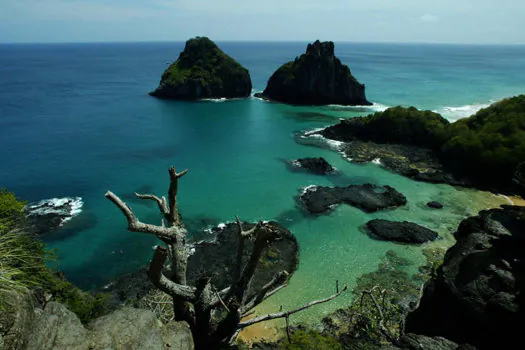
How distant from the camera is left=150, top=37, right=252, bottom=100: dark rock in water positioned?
11944 cm

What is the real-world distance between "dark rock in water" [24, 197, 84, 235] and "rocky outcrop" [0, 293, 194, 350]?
31.7 m

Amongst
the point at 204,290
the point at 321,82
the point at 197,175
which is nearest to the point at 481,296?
the point at 204,290

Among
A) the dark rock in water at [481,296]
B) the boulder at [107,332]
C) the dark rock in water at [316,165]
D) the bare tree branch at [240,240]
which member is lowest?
the dark rock in water at [316,165]

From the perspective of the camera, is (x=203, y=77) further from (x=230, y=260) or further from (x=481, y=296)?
(x=481, y=296)

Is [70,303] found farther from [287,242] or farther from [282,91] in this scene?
[282,91]

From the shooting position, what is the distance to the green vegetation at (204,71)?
394 feet

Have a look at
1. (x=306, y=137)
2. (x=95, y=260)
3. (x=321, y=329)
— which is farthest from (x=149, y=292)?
(x=306, y=137)

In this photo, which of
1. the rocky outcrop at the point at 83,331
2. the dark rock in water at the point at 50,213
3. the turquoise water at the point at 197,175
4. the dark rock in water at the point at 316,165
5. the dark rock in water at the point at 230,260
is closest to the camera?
the rocky outcrop at the point at 83,331

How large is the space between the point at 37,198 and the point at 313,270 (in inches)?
1477

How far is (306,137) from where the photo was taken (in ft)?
256

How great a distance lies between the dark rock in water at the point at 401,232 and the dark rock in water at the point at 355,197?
4442 millimetres

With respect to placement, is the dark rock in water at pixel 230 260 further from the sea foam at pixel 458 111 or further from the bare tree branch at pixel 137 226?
the sea foam at pixel 458 111

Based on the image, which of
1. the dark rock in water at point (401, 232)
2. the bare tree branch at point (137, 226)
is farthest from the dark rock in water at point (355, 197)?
the bare tree branch at point (137, 226)

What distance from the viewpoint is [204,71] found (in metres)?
124
